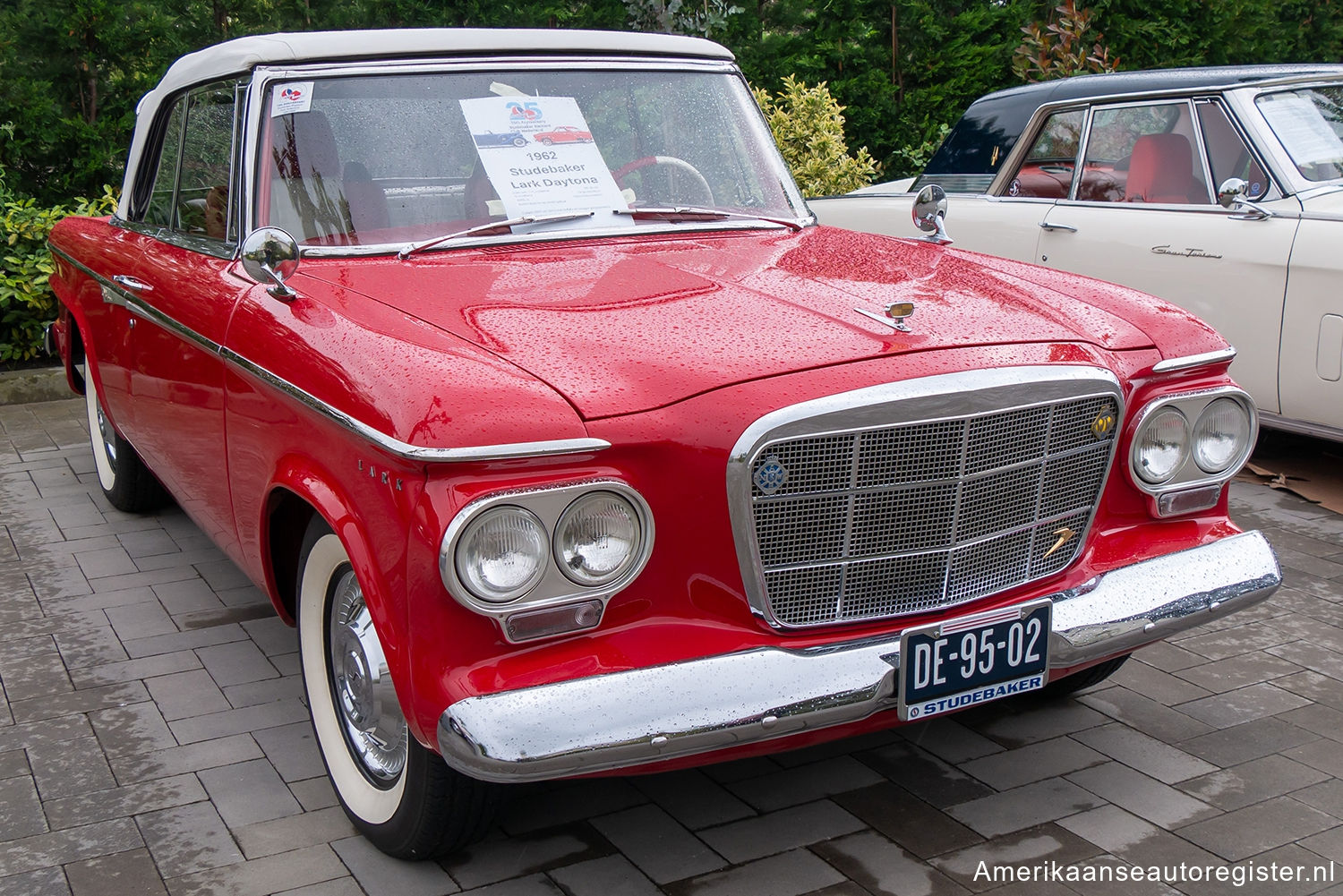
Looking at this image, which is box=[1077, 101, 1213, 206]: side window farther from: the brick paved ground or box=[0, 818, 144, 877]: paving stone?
box=[0, 818, 144, 877]: paving stone

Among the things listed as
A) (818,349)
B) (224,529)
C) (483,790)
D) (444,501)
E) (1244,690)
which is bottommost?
(1244,690)

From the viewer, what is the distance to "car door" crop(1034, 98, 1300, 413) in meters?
5.25

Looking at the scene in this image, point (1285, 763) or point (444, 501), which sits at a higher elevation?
point (444, 501)

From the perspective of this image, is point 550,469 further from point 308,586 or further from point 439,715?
point 308,586

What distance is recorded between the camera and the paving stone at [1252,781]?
2990 millimetres

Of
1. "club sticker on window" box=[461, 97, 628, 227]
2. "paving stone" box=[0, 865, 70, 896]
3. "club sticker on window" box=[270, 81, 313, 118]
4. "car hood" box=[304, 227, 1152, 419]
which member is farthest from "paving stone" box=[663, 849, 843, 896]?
"club sticker on window" box=[270, 81, 313, 118]

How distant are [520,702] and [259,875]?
95 cm

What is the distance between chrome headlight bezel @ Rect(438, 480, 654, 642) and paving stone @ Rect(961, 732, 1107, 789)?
1.30m

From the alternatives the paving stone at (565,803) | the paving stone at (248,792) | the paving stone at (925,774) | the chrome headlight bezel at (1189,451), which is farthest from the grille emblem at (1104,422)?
the paving stone at (248,792)

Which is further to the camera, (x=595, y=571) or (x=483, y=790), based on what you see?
(x=483, y=790)

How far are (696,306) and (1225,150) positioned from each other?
150 inches

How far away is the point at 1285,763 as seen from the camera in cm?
315

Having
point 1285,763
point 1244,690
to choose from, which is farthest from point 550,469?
point 1244,690

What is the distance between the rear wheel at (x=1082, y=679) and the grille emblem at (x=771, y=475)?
1.39m
